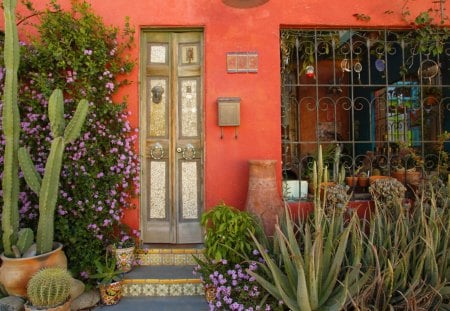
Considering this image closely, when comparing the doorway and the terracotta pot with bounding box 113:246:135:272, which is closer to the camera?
the terracotta pot with bounding box 113:246:135:272

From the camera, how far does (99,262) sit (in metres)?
3.71

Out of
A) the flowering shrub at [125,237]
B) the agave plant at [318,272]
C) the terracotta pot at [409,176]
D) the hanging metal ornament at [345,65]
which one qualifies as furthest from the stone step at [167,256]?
the hanging metal ornament at [345,65]

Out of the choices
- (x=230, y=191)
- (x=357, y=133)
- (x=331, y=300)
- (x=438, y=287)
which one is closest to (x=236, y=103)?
(x=230, y=191)

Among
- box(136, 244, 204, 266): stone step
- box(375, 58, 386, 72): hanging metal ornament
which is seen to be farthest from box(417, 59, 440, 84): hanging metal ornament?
box(136, 244, 204, 266): stone step

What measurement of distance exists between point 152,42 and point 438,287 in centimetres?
370

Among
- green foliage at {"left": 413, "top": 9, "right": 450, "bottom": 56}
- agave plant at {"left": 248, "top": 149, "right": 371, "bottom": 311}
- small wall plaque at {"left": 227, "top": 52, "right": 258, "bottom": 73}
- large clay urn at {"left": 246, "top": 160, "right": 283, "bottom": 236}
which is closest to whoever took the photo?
agave plant at {"left": 248, "top": 149, "right": 371, "bottom": 311}

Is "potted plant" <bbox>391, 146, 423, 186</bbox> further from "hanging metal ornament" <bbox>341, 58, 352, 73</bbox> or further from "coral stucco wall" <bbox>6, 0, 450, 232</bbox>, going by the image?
"coral stucco wall" <bbox>6, 0, 450, 232</bbox>

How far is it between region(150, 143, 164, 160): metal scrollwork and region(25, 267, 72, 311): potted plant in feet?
5.66

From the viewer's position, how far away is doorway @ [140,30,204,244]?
4395 mm

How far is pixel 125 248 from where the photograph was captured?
3896 mm

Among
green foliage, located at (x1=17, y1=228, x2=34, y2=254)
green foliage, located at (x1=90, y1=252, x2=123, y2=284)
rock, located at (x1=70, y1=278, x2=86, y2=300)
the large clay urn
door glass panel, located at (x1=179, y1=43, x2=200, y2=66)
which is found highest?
door glass panel, located at (x1=179, y1=43, x2=200, y2=66)

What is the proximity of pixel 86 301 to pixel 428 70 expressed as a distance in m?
4.65

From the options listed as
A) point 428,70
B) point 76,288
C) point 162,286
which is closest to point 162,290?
point 162,286

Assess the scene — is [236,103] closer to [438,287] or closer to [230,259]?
[230,259]
